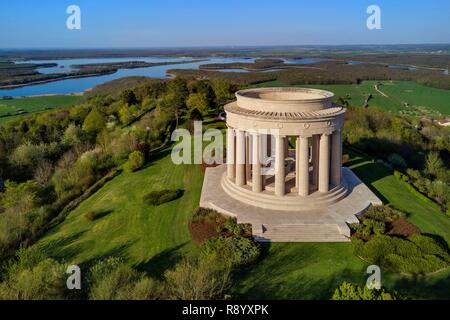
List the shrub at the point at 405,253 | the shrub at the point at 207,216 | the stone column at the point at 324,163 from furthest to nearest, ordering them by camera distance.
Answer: the stone column at the point at 324,163
the shrub at the point at 207,216
the shrub at the point at 405,253

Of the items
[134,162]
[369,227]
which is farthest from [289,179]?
[134,162]

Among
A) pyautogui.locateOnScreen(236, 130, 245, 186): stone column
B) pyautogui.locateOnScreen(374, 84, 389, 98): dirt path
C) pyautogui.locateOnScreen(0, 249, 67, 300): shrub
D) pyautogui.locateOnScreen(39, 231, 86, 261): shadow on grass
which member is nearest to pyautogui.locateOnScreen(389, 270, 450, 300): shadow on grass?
pyautogui.locateOnScreen(236, 130, 245, 186): stone column

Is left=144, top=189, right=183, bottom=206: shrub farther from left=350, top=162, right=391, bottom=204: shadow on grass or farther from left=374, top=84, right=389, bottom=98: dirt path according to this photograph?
left=374, top=84, right=389, bottom=98: dirt path

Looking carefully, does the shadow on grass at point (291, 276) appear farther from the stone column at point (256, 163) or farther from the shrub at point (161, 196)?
the shrub at point (161, 196)

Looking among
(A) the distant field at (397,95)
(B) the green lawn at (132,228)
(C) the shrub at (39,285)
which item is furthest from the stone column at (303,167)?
(A) the distant field at (397,95)

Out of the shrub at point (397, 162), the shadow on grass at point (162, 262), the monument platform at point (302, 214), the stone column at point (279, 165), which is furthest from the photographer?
the shrub at point (397, 162)
